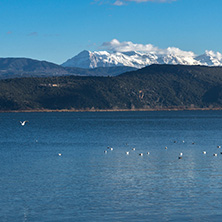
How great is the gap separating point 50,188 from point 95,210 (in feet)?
29.7

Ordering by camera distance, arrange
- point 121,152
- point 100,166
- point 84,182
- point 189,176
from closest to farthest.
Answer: point 84,182 < point 189,176 < point 100,166 < point 121,152

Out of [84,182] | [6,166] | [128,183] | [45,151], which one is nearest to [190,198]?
[128,183]

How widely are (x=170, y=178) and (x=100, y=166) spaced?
11.7m

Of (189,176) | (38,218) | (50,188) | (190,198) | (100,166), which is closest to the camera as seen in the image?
(38,218)

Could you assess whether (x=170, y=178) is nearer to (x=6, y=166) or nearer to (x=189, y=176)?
(x=189, y=176)

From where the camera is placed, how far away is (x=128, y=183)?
45469 millimetres

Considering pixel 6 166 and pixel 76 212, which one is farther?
pixel 6 166

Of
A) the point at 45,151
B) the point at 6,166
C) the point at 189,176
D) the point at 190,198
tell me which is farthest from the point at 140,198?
the point at 45,151

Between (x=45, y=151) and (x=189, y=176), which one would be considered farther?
(x=45, y=151)

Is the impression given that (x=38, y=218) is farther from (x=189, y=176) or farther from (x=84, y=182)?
(x=189, y=176)

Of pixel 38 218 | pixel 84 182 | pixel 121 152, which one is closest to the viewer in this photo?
pixel 38 218

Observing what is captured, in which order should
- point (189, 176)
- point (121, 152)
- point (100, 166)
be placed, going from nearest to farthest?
1. point (189, 176)
2. point (100, 166)
3. point (121, 152)

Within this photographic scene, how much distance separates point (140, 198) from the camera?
3897cm

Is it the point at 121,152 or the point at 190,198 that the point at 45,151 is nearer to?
the point at 121,152
